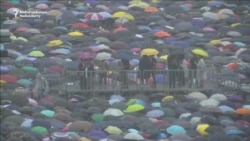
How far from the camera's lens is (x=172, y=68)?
71.6ft

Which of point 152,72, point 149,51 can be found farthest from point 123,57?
point 152,72

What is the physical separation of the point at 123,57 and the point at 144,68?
140cm

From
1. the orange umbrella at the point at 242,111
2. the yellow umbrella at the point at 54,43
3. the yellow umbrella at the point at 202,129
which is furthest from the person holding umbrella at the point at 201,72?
the yellow umbrella at the point at 54,43

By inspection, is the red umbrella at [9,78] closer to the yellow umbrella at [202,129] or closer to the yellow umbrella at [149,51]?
the yellow umbrella at [149,51]

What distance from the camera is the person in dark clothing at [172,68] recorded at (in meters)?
21.5

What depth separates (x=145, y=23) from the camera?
92.1 ft

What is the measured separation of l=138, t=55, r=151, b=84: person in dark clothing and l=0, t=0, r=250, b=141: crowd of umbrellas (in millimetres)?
684

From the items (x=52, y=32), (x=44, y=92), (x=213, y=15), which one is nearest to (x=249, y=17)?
(x=213, y=15)

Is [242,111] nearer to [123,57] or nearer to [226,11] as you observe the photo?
[123,57]

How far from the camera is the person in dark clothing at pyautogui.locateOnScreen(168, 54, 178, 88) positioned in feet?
70.4

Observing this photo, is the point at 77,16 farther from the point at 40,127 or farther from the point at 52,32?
the point at 40,127

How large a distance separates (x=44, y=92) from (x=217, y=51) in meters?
5.42

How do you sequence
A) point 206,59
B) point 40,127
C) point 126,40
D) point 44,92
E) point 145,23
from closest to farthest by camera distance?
point 40,127
point 44,92
point 206,59
point 126,40
point 145,23

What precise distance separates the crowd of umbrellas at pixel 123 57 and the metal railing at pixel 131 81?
34 cm
